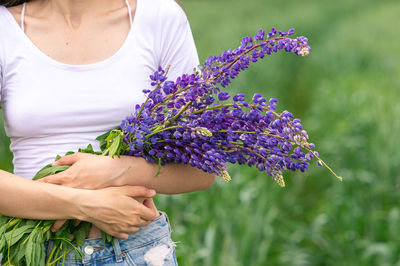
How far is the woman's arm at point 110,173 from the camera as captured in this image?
146 cm

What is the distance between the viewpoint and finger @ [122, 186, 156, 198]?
58.3 inches

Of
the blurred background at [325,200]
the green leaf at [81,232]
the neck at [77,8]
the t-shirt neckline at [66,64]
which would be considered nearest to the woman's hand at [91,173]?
the green leaf at [81,232]

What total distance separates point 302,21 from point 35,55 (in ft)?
46.5

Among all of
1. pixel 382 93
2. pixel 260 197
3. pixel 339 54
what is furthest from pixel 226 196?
pixel 339 54

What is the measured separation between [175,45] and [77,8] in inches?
12.0

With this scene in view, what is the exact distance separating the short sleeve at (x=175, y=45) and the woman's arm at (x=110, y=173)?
10.8 inches

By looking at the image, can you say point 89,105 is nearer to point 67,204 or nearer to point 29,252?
point 67,204

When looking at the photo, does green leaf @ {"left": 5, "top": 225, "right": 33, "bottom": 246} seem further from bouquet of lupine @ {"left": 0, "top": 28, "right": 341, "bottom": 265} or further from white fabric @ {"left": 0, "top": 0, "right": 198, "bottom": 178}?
white fabric @ {"left": 0, "top": 0, "right": 198, "bottom": 178}

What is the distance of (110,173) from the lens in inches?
57.6

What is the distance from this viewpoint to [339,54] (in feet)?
29.5

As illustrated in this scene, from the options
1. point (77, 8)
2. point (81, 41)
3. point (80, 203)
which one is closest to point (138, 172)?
point (80, 203)

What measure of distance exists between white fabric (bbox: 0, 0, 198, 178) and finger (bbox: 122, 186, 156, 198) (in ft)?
0.56

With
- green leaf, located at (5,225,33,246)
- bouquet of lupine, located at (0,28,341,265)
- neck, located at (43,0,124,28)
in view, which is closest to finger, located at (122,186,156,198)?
bouquet of lupine, located at (0,28,341,265)

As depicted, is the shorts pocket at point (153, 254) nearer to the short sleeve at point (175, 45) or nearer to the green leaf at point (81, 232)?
the green leaf at point (81, 232)
